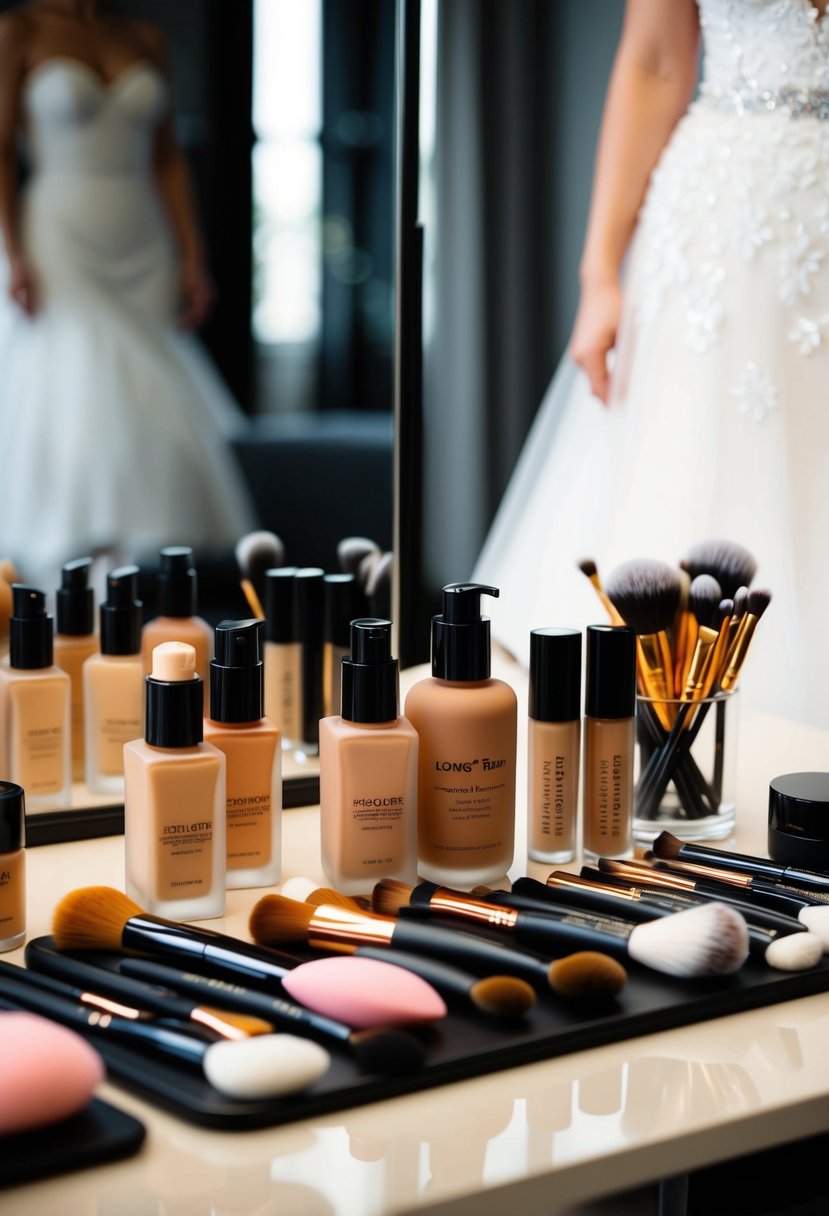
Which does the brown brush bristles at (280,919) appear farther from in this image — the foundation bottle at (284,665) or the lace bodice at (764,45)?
the lace bodice at (764,45)

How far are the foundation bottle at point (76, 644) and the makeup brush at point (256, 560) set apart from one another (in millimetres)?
119

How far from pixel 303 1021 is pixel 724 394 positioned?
2.86ft

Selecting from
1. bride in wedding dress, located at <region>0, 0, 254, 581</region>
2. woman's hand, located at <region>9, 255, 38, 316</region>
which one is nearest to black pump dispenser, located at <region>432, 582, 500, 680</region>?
bride in wedding dress, located at <region>0, 0, 254, 581</region>

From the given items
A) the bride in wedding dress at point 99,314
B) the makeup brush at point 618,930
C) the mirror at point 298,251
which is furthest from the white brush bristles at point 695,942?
the bride in wedding dress at point 99,314

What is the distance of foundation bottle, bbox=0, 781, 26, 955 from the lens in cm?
57

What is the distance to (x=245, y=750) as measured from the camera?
2.21ft

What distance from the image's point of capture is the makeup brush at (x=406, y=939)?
0.52 metres

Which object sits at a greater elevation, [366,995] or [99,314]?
[99,314]

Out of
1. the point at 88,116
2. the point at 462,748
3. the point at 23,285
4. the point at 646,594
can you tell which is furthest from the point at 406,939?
the point at 88,116

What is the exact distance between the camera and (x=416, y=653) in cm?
90

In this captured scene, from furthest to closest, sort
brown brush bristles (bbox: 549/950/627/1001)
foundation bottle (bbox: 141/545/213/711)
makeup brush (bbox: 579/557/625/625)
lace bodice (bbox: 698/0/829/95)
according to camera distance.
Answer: lace bodice (bbox: 698/0/829/95), foundation bottle (bbox: 141/545/213/711), makeup brush (bbox: 579/557/625/625), brown brush bristles (bbox: 549/950/627/1001)

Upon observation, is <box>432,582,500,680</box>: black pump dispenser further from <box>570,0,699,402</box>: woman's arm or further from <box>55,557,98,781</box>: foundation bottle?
<box>570,0,699,402</box>: woman's arm

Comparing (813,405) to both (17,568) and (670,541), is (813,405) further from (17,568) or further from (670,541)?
(17,568)

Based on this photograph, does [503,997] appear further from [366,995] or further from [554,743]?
[554,743]
